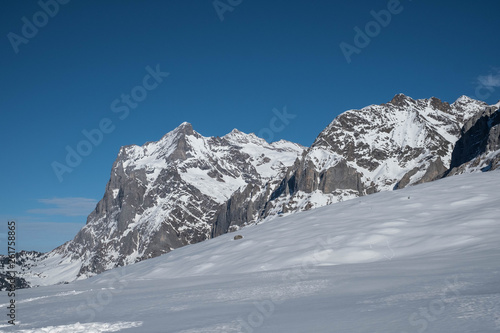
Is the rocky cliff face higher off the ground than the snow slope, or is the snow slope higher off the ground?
the rocky cliff face

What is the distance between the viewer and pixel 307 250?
49.7 ft

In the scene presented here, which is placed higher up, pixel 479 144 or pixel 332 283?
pixel 479 144

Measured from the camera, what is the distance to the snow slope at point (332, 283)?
6.91 m

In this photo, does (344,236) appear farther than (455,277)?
Yes

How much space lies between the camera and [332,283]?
10.2 m

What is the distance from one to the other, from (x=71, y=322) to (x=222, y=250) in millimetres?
10256

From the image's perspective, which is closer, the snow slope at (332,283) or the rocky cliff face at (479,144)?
the snow slope at (332,283)

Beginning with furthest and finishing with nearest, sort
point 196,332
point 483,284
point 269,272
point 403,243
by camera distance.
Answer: point 403,243 < point 269,272 < point 483,284 < point 196,332

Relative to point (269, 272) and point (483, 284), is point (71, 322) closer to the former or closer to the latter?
point (269, 272)

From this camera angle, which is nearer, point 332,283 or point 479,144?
point 332,283

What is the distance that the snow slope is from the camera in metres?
6.91

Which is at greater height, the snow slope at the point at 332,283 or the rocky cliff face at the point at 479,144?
the rocky cliff face at the point at 479,144

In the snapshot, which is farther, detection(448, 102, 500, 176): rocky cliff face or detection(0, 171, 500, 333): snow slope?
detection(448, 102, 500, 176): rocky cliff face

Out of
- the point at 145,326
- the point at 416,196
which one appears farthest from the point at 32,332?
the point at 416,196
